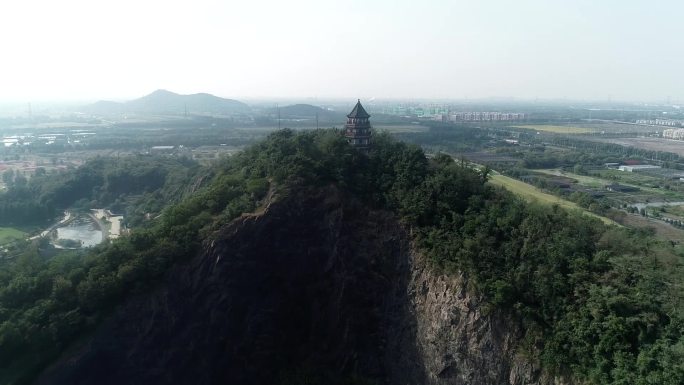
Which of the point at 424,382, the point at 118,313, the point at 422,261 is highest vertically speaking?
the point at 422,261

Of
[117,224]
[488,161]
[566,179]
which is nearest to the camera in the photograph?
[117,224]

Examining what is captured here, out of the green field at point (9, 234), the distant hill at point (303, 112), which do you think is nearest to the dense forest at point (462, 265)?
the green field at point (9, 234)

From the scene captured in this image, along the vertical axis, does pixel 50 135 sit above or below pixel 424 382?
above

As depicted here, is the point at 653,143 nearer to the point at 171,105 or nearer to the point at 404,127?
the point at 404,127

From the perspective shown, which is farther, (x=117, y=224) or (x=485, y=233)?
(x=117, y=224)

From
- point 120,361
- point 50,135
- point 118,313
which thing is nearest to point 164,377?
point 120,361

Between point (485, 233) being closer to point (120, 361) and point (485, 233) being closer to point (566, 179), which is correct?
point (120, 361)

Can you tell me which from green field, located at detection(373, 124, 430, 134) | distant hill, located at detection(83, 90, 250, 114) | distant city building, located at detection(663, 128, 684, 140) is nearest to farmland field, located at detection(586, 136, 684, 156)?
distant city building, located at detection(663, 128, 684, 140)
